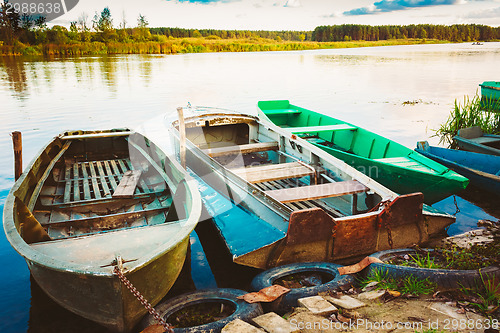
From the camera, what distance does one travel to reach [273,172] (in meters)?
6.33

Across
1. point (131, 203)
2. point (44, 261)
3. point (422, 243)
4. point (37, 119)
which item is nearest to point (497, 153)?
point (422, 243)

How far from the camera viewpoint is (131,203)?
231 inches

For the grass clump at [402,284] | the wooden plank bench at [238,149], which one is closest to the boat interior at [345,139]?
the wooden plank bench at [238,149]

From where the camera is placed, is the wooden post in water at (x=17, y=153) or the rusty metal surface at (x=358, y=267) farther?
the wooden post in water at (x=17, y=153)

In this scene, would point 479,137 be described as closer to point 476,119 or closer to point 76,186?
point 476,119

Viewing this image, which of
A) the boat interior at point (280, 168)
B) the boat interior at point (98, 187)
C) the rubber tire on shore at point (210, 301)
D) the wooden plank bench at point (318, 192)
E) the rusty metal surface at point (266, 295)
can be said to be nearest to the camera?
the rubber tire on shore at point (210, 301)

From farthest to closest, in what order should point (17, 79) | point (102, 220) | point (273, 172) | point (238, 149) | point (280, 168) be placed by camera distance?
point (17, 79) < point (238, 149) < point (280, 168) < point (273, 172) < point (102, 220)

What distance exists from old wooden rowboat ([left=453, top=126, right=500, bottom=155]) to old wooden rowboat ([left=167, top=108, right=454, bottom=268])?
3.58 metres

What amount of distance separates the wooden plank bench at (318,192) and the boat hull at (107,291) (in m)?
2.01

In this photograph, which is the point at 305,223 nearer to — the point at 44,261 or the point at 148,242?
the point at 148,242

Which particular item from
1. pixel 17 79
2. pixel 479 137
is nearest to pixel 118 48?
pixel 17 79

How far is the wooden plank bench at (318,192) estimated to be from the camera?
5316 mm

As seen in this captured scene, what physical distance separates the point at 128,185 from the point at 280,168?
A: 2.60m

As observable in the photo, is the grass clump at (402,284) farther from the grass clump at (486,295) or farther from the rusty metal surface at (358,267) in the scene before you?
the grass clump at (486,295)
